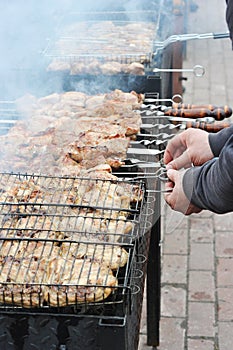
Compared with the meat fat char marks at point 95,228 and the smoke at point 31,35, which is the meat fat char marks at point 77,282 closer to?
the meat fat char marks at point 95,228

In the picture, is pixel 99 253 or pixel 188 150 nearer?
pixel 99 253

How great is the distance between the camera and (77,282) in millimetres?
1956

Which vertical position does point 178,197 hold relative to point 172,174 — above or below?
below

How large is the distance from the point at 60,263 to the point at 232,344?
1.79 meters

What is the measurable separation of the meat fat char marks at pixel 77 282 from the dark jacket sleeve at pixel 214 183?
1.62 feet

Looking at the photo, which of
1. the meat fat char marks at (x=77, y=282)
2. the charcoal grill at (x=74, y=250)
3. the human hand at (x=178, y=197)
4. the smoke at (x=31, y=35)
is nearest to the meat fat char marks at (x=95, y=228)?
the charcoal grill at (x=74, y=250)

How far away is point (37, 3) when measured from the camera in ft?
16.1

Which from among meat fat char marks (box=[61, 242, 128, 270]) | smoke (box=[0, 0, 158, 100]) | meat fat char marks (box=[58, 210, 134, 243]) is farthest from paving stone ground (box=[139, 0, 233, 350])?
smoke (box=[0, 0, 158, 100])

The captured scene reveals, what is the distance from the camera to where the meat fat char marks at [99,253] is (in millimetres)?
2059

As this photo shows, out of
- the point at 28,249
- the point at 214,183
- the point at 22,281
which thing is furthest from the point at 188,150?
the point at 22,281

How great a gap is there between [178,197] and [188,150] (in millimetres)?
375

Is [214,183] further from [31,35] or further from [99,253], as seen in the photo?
[31,35]

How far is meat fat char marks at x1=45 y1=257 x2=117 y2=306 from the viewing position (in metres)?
1.92

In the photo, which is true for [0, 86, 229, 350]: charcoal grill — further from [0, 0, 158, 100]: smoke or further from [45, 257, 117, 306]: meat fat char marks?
[0, 0, 158, 100]: smoke
